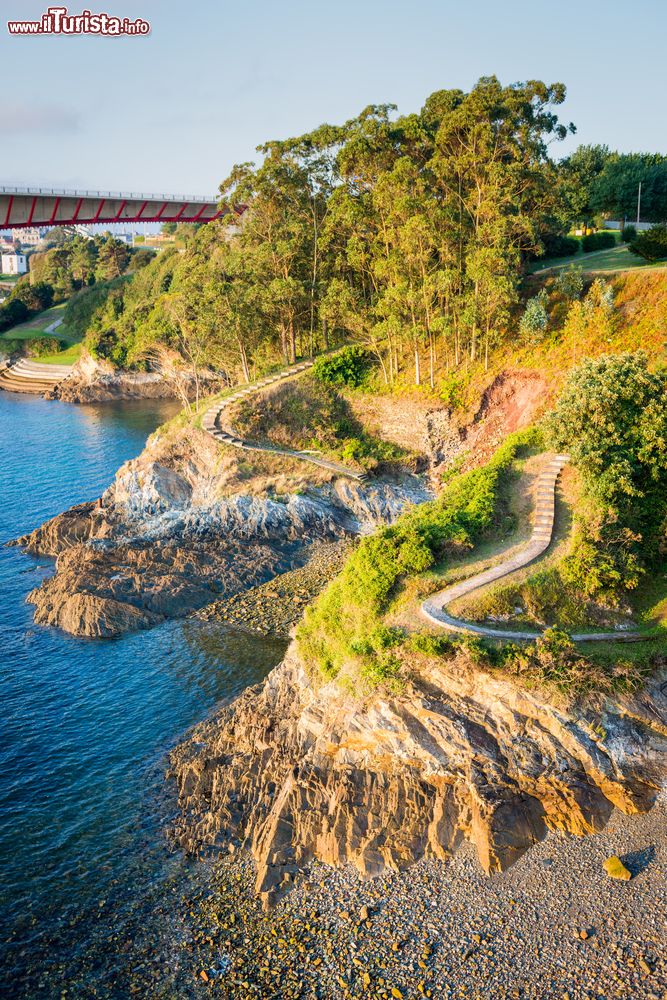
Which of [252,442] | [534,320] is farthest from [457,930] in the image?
[534,320]

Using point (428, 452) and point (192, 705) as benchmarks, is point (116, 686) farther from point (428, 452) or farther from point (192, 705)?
point (428, 452)

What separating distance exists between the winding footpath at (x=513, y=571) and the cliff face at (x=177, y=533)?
18.5m

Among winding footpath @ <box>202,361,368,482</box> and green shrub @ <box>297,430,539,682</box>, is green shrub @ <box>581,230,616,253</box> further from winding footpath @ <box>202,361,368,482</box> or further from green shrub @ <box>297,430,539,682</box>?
green shrub @ <box>297,430,539,682</box>

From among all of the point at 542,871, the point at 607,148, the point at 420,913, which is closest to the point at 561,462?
the point at 542,871

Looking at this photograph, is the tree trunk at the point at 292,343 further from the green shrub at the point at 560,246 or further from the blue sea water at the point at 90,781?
the blue sea water at the point at 90,781

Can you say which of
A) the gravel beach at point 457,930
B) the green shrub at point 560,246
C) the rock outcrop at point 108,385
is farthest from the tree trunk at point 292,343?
the gravel beach at point 457,930

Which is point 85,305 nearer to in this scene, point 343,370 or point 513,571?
point 343,370

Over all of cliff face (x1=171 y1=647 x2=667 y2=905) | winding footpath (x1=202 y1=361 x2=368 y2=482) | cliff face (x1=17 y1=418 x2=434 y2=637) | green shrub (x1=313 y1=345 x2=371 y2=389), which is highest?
green shrub (x1=313 y1=345 x2=371 y2=389)

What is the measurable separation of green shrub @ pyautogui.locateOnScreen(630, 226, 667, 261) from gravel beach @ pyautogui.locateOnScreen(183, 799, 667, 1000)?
158 feet

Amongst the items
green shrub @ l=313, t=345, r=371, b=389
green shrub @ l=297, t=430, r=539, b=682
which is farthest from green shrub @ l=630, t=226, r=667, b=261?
green shrub @ l=297, t=430, r=539, b=682

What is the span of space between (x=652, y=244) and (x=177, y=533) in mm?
45668

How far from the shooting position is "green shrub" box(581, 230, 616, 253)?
235 ft

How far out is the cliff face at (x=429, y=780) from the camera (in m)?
26.2

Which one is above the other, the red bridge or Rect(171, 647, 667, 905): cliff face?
the red bridge
